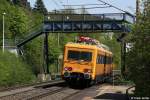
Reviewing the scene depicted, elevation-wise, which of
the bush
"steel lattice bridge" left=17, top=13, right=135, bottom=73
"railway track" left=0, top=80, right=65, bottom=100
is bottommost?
"railway track" left=0, top=80, right=65, bottom=100

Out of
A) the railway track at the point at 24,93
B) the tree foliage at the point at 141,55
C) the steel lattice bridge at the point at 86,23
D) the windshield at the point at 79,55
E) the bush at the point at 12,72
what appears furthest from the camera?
the steel lattice bridge at the point at 86,23

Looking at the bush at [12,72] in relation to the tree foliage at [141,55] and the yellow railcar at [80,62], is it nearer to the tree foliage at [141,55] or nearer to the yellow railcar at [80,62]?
the yellow railcar at [80,62]

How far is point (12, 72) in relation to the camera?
164 ft

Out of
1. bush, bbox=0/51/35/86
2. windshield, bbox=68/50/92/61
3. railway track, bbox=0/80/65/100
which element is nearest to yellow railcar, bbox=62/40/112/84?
windshield, bbox=68/50/92/61

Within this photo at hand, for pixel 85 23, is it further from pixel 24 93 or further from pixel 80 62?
pixel 24 93

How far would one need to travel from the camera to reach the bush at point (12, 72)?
1864 inches


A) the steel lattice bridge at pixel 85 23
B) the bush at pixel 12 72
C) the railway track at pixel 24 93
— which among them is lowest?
the railway track at pixel 24 93

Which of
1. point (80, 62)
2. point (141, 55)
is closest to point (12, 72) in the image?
point (80, 62)

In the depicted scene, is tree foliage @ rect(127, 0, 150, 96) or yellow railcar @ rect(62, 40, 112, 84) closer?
tree foliage @ rect(127, 0, 150, 96)

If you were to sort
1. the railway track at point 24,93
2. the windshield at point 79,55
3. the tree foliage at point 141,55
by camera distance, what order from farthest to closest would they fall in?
the windshield at point 79,55 → the railway track at point 24,93 → the tree foliage at point 141,55

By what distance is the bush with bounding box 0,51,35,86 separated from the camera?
47.3 meters

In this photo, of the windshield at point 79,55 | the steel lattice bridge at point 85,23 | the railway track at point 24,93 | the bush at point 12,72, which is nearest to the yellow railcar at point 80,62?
the windshield at point 79,55

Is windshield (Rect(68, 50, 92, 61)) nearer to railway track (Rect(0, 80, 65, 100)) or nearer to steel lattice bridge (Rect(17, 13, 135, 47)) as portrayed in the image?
railway track (Rect(0, 80, 65, 100))

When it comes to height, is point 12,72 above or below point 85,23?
below
